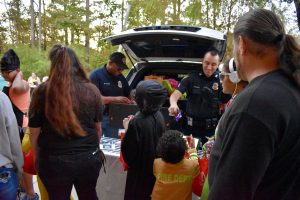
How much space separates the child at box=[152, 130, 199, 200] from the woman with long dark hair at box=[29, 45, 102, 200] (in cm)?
52

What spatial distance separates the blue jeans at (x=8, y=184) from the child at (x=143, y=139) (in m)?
0.91

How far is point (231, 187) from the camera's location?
→ 103 cm

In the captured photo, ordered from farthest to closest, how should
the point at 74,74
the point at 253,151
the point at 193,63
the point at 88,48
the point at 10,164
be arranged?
the point at 88,48 < the point at 193,63 < the point at 10,164 < the point at 74,74 < the point at 253,151

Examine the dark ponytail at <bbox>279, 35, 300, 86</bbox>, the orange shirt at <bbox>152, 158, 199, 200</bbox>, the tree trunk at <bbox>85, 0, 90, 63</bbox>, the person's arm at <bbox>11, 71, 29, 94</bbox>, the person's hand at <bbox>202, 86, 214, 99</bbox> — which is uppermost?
the tree trunk at <bbox>85, 0, 90, 63</bbox>

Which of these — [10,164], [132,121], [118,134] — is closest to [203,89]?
[118,134]

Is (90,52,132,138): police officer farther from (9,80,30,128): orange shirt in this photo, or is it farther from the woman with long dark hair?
the woman with long dark hair

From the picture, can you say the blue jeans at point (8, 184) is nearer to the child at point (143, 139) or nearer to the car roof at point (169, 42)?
the child at point (143, 139)

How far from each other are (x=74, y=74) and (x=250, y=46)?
4.77 ft

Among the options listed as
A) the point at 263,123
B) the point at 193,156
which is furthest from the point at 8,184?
the point at 263,123

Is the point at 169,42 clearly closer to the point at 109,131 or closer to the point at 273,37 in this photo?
the point at 109,131

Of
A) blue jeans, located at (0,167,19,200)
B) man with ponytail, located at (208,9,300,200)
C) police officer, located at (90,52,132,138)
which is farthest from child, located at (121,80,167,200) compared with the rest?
police officer, located at (90,52,132,138)

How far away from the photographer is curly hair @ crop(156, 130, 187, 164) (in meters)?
2.18

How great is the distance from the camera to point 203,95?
3.77 metres

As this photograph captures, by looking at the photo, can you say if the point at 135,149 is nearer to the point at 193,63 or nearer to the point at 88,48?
the point at 193,63
